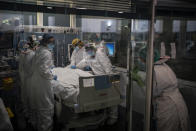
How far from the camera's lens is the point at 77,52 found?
6.08ft

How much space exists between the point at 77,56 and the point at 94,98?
48 centimetres

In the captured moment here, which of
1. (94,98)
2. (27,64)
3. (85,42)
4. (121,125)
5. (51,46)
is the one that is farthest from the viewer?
(121,125)

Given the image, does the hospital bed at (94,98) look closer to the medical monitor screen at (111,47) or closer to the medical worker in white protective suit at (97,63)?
the medical worker in white protective suit at (97,63)

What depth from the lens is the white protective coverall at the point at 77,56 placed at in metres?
1.85

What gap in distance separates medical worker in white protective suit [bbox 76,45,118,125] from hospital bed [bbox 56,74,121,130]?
77 mm

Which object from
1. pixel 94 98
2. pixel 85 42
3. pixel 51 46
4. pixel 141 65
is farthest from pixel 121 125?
pixel 51 46

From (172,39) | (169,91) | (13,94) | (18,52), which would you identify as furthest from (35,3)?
(172,39)

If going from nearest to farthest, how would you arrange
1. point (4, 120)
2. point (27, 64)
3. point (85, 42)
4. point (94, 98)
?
point (4, 120) < point (27, 64) < point (85, 42) < point (94, 98)

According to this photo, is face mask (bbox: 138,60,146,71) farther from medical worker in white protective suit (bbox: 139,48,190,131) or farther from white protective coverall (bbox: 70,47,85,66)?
white protective coverall (bbox: 70,47,85,66)

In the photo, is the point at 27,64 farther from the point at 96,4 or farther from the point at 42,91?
the point at 96,4

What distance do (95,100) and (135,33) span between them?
2.65 feet

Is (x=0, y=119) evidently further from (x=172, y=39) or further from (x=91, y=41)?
(x=172, y=39)

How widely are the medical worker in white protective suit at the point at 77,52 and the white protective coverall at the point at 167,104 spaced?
0.81 m

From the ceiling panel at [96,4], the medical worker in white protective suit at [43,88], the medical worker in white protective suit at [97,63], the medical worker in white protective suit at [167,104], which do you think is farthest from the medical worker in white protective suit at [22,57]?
the medical worker in white protective suit at [167,104]
